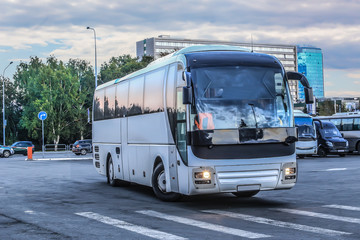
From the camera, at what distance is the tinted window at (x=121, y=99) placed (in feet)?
57.9

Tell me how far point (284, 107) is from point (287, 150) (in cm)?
89

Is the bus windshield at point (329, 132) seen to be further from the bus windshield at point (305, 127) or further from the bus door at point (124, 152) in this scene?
the bus door at point (124, 152)

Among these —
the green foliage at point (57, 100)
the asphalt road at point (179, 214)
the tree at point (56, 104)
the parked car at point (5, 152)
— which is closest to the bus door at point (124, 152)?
the asphalt road at point (179, 214)

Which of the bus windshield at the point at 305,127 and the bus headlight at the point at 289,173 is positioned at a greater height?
the bus windshield at the point at 305,127

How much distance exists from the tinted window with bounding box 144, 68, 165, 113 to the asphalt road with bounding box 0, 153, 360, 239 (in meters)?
2.20

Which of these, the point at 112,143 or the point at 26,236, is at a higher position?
the point at 112,143

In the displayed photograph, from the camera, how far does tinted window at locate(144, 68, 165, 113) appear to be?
47.1 feet

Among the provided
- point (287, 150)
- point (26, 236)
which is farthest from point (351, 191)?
point (26, 236)

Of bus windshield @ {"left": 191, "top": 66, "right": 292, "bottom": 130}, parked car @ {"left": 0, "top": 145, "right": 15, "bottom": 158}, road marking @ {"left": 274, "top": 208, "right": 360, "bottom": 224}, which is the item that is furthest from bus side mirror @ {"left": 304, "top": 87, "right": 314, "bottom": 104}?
parked car @ {"left": 0, "top": 145, "right": 15, "bottom": 158}

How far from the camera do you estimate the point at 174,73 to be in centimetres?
1355

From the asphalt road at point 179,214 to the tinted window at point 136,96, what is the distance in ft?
7.36

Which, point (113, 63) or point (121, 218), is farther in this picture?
point (113, 63)

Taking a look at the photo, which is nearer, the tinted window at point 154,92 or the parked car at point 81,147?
the tinted window at point 154,92

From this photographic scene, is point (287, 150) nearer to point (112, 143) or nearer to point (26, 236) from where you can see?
point (26, 236)
